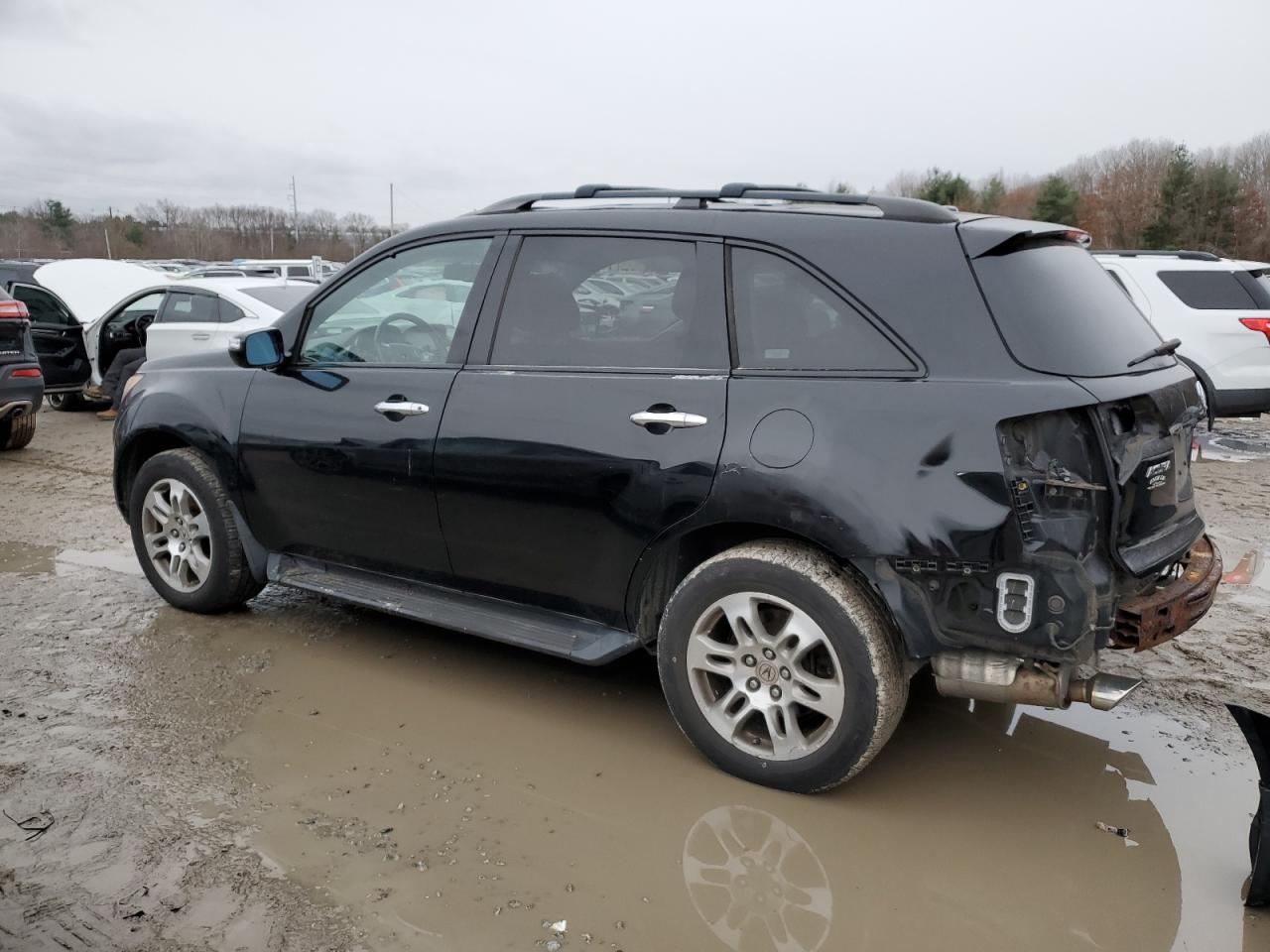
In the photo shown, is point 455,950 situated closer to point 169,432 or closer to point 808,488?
point 808,488

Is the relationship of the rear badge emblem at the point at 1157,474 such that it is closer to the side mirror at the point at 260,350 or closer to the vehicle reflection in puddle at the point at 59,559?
the side mirror at the point at 260,350

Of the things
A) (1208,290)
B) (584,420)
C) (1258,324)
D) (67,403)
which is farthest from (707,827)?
(67,403)

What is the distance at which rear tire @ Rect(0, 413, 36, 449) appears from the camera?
9.55 meters

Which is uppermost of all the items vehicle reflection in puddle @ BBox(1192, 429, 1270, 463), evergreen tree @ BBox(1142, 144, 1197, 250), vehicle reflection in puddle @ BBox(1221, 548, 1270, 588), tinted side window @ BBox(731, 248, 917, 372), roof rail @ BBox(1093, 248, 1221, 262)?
evergreen tree @ BBox(1142, 144, 1197, 250)

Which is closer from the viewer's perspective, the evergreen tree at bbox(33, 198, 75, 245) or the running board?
the running board

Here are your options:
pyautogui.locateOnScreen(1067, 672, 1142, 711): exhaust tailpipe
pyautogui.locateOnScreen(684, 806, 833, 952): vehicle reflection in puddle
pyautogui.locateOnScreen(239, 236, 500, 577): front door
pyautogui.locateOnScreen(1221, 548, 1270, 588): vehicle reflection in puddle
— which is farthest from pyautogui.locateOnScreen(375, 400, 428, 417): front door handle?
pyautogui.locateOnScreen(1221, 548, 1270, 588): vehicle reflection in puddle

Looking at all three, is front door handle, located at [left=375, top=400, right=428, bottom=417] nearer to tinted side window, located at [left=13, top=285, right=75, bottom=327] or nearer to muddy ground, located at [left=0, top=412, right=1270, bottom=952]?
muddy ground, located at [left=0, top=412, right=1270, bottom=952]

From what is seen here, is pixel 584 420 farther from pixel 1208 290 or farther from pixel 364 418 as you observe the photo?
pixel 1208 290

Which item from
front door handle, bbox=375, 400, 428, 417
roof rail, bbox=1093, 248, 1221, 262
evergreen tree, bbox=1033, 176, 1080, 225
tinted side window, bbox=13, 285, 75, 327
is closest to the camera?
front door handle, bbox=375, 400, 428, 417

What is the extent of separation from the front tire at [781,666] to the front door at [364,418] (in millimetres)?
1156

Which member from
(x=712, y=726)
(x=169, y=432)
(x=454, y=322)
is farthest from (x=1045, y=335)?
(x=169, y=432)

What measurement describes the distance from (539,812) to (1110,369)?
2.20m

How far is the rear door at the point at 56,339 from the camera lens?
11.7m

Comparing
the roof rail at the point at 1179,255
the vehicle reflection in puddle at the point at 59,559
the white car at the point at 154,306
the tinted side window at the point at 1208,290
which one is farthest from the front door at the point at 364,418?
the tinted side window at the point at 1208,290
